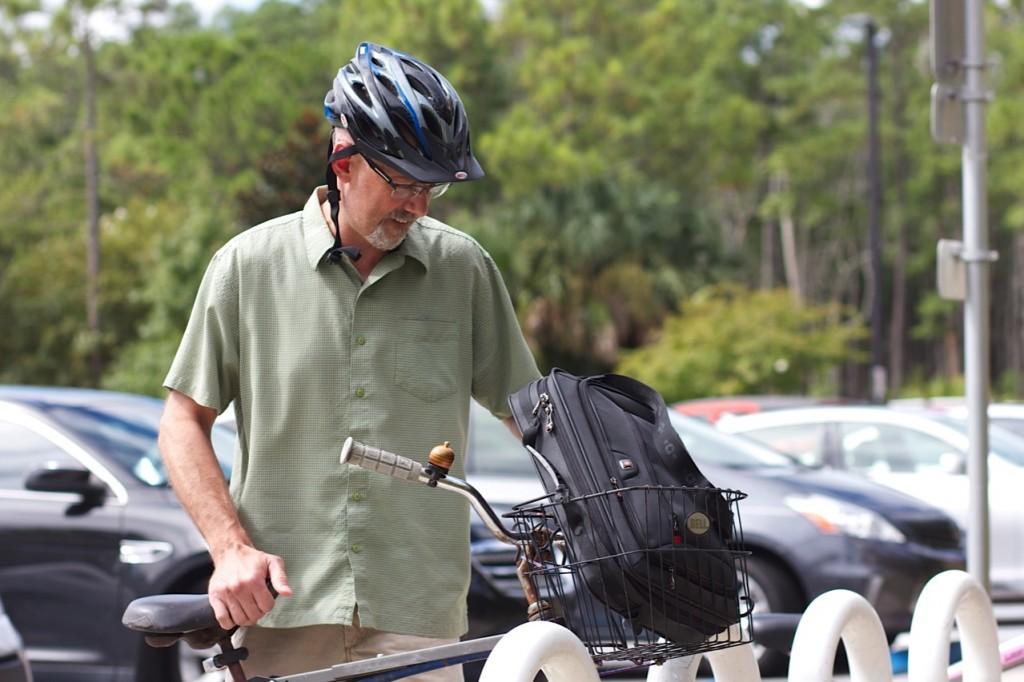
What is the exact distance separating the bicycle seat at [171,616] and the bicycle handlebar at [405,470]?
1.12ft

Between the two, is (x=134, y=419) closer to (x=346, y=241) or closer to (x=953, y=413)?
(x=346, y=241)

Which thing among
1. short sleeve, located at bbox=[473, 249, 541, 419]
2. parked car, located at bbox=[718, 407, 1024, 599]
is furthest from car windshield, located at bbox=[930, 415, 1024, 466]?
short sleeve, located at bbox=[473, 249, 541, 419]

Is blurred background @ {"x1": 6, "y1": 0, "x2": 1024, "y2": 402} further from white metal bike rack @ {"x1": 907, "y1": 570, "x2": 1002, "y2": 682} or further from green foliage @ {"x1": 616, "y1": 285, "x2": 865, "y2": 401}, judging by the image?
white metal bike rack @ {"x1": 907, "y1": 570, "x2": 1002, "y2": 682}

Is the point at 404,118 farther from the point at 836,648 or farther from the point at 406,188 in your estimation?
the point at 836,648

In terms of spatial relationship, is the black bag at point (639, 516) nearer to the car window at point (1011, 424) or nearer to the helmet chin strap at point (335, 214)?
the helmet chin strap at point (335, 214)

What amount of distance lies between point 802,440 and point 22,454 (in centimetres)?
618

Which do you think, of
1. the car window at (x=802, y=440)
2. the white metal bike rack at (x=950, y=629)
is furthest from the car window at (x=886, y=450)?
the white metal bike rack at (x=950, y=629)

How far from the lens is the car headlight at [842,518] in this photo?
831cm

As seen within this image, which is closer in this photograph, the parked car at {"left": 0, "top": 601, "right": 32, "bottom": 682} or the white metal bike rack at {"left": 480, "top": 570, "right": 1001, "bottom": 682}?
the white metal bike rack at {"left": 480, "top": 570, "right": 1001, "bottom": 682}

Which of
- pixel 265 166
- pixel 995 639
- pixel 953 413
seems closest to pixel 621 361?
pixel 265 166

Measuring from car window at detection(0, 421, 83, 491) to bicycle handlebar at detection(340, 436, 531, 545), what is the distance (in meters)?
4.74

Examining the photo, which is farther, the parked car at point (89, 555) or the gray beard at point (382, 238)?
the parked car at point (89, 555)

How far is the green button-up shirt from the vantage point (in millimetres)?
2803

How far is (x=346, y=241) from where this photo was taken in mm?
2895
